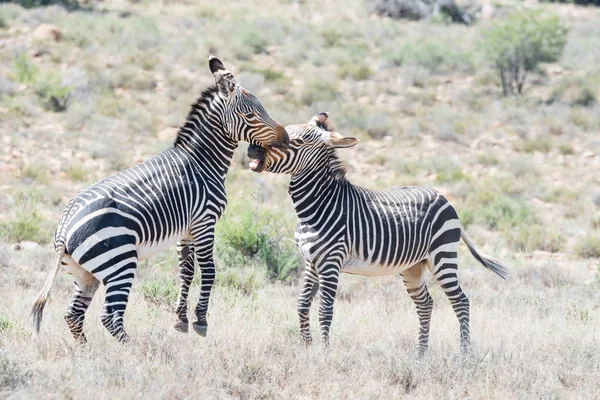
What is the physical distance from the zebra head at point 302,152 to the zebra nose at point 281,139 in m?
0.05

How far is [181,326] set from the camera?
25.3 ft

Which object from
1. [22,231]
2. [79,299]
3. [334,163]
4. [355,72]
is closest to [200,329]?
[79,299]

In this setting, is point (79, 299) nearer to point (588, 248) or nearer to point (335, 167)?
point (335, 167)

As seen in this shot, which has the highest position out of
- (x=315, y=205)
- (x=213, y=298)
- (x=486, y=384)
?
(x=315, y=205)

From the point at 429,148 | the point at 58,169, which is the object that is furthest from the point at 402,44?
the point at 58,169

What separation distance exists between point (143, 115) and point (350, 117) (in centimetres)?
587

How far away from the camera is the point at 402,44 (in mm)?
30250

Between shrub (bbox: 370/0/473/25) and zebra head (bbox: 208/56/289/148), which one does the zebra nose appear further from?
shrub (bbox: 370/0/473/25)

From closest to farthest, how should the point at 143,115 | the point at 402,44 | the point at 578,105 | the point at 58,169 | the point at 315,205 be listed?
the point at 315,205 → the point at 58,169 → the point at 143,115 → the point at 578,105 → the point at 402,44

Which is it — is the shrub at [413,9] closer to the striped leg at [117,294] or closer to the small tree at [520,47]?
the small tree at [520,47]

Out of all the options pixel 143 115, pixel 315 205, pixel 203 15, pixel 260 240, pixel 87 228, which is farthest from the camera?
pixel 203 15

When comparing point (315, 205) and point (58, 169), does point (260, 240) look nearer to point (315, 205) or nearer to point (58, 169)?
point (315, 205)

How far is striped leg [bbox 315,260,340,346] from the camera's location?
723 centimetres

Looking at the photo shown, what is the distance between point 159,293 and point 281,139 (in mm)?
2841
